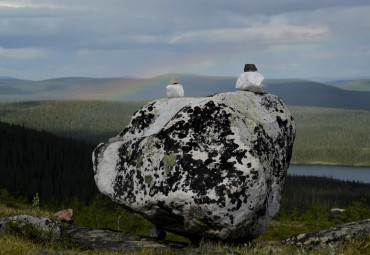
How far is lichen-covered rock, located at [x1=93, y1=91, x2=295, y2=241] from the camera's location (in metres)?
15.0

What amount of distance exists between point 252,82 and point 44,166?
292 ft

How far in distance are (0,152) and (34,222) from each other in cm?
9528

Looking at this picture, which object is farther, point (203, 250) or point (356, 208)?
point (356, 208)

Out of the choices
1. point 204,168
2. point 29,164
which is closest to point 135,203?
point 204,168

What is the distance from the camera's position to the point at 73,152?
377 ft

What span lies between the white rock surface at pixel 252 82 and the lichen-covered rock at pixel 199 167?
3.70ft

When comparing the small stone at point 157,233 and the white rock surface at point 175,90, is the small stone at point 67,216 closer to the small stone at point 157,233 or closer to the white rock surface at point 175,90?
the small stone at point 157,233

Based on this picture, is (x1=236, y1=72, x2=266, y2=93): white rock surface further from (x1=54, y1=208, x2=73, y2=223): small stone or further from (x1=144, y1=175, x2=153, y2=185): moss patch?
(x1=54, y1=208, x2=73, y2=223): small stone

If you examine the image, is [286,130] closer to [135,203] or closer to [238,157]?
[238,157]

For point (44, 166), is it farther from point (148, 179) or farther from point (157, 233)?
point (148, 179)

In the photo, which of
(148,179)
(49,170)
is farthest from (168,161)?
(49,170)

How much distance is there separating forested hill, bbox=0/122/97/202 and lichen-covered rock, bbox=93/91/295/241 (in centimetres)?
6945

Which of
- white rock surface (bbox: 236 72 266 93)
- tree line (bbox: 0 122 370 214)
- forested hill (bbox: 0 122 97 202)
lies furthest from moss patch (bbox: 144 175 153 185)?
forested hill (bbox: 0 122 97 202)

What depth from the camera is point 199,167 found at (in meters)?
15.3
